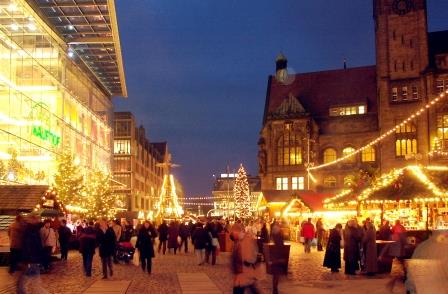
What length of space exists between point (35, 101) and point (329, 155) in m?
38.8

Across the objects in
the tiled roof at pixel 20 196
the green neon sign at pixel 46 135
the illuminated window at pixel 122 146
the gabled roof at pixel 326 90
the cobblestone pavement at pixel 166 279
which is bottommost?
the cobblestone pavement at pixel 166 279

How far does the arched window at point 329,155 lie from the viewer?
246 ft

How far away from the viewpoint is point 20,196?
90.8 feet

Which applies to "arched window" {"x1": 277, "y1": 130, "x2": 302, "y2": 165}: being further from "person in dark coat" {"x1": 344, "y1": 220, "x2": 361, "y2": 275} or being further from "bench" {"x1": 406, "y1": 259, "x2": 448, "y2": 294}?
"bench" {"x1": 406, "y1": 259, "x2": 448, "y2": 294}

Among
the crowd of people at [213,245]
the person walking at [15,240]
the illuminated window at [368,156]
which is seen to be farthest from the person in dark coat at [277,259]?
the illuminated window at [368,156]

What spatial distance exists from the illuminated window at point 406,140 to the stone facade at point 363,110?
3.7 inches

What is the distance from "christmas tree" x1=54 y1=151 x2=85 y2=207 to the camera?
1693 inches

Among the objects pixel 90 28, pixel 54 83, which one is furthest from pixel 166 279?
pixel 90 28

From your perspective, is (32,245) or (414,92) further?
(414,92)

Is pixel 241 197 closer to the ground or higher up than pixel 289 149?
closer to the ground

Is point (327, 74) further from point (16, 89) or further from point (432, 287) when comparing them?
point (432, 287)

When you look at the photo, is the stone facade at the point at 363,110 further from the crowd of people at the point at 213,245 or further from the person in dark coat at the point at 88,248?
the person in dark coat at the point at 88,248

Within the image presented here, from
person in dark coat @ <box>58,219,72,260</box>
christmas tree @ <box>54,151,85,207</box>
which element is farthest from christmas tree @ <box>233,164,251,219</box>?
person in dark coat @ <box>58,219,72,260</box>

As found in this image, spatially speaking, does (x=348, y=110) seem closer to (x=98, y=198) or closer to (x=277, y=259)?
(x=98, y=198)
